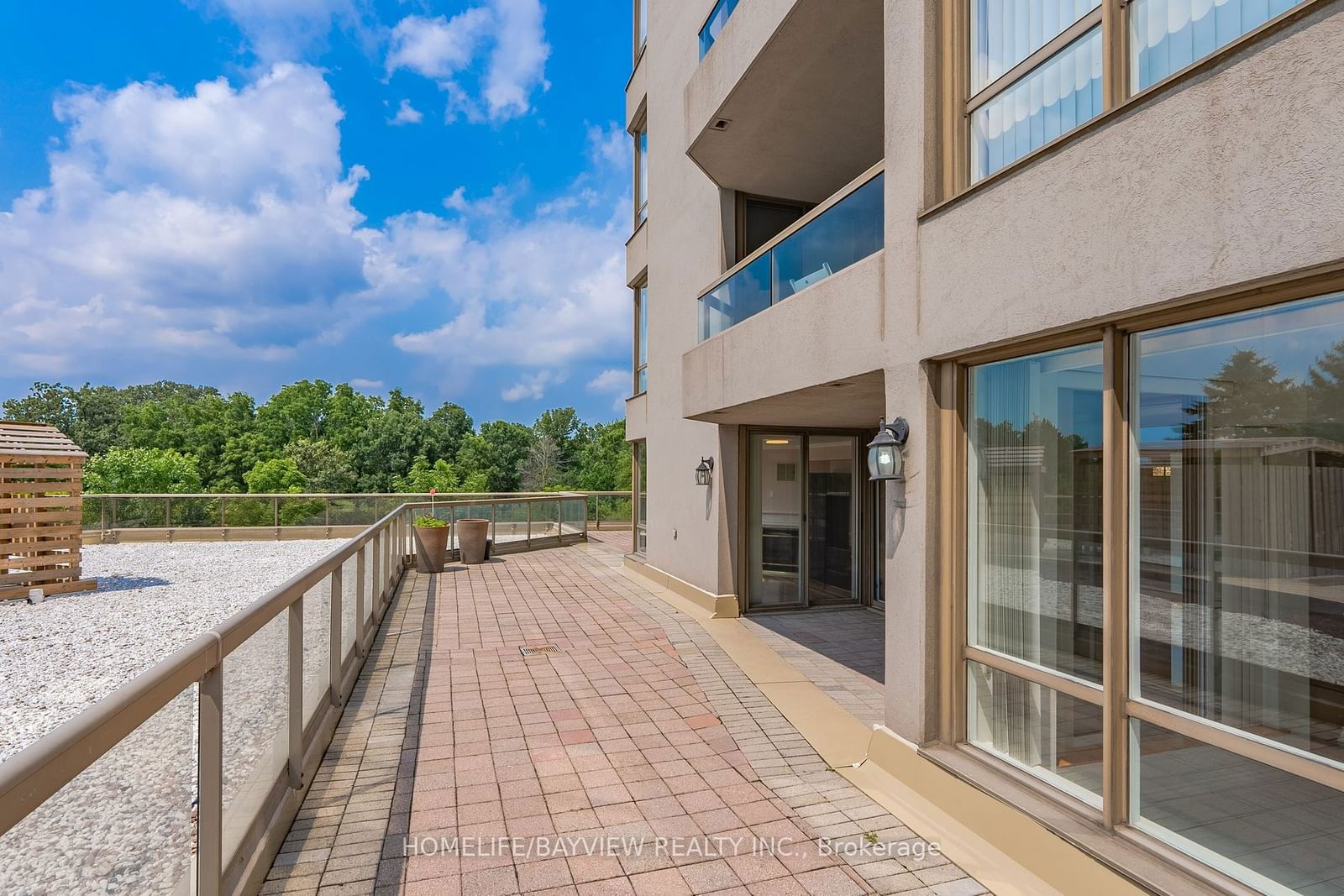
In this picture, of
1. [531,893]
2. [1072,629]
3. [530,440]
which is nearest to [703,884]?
[531,893]

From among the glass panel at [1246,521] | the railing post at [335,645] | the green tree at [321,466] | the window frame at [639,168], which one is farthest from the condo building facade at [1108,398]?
the green tree at [321,466]

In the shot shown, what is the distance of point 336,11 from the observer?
133 feet

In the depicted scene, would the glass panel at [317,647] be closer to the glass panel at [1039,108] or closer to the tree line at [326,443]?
the glass panel at [1039,108]

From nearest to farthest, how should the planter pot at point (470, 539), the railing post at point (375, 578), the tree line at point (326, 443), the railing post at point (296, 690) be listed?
the railing post at point (296, 690), the railing post at point (375, 578), the planter pot at point (470, 539), the tree line at point (326, 443)

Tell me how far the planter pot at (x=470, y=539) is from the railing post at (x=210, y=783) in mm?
11650

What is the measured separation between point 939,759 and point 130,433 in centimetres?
6709

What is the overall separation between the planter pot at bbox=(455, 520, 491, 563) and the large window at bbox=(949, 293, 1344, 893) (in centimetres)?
→ 1160

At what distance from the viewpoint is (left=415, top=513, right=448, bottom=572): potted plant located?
1241 cm

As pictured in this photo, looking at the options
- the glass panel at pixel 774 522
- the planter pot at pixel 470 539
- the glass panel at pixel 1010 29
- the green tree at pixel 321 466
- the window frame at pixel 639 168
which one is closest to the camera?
the glass panel at pixel 1010 29

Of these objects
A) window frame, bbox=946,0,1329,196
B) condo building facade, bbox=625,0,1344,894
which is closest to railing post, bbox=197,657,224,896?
condo building facade, bbox=625,0,1344,894

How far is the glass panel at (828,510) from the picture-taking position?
9.16 metres

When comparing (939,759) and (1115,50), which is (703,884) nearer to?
(939,759)

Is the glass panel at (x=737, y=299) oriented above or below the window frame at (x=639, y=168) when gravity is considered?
below

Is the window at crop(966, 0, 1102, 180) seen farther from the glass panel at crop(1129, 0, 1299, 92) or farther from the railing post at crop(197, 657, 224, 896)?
the railing post at crop(197, 657, 224, 896)
